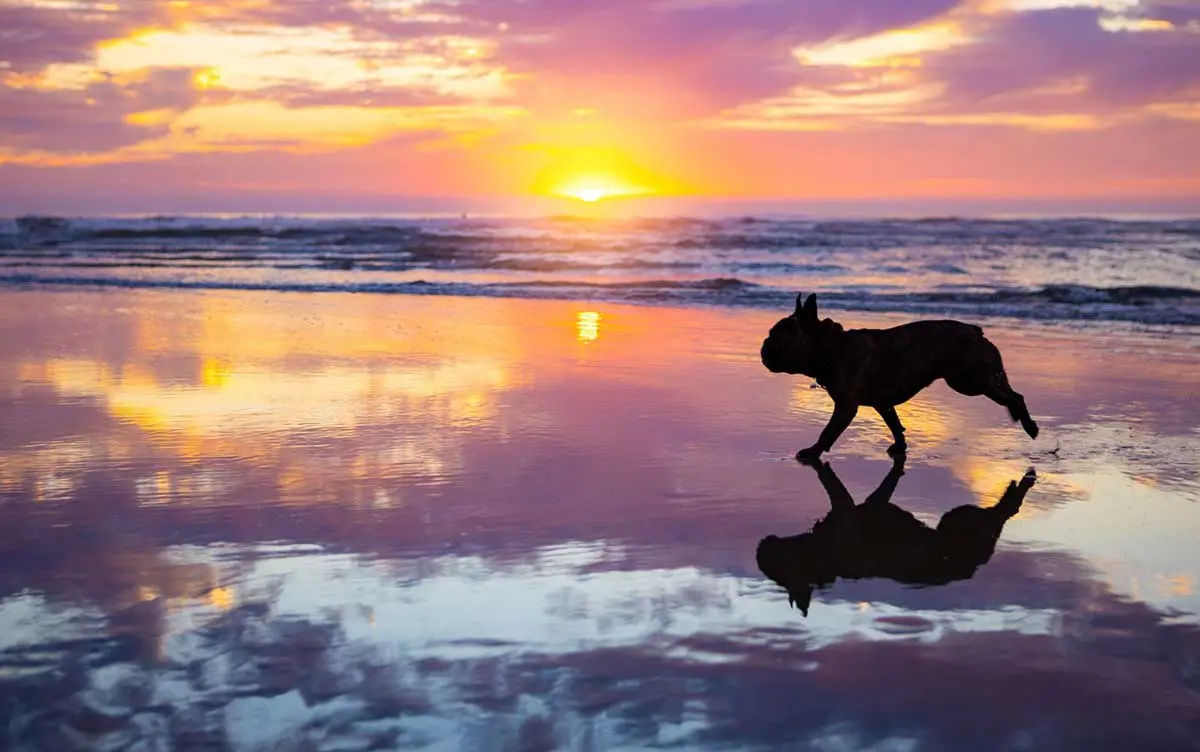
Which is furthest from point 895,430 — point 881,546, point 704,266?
point 704,266

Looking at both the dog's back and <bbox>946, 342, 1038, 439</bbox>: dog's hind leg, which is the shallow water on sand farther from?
the dog's back

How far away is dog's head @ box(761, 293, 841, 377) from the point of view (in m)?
7.09

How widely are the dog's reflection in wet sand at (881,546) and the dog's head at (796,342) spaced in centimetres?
97

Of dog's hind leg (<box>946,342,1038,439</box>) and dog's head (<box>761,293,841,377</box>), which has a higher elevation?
dog's head (<box>761,293,841,377</box>)

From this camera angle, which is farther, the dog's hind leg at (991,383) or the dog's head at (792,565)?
the dog's hind leg at (991,383)

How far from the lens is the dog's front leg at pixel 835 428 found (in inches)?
287

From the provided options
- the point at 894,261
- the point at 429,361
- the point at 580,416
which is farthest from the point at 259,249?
the point at 580,416

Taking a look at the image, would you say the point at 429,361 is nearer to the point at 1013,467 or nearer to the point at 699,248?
the point at 1013,467

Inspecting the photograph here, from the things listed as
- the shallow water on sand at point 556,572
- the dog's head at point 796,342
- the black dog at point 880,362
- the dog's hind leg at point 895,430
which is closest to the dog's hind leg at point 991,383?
the black dog at point 880,362

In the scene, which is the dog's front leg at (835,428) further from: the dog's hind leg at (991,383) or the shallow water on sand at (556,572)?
the dog's hind leg at (991,383)

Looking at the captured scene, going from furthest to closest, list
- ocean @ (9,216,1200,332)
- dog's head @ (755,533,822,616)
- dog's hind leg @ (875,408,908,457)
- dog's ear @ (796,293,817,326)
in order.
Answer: ocean @ (9,216,1200,332)
dog's hind leg @ (875,408,908,457)
dog's ear @ (796,293,817,326)
dog's head @ (755,533,822,616)

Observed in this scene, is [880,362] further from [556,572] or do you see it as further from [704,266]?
[704,266]

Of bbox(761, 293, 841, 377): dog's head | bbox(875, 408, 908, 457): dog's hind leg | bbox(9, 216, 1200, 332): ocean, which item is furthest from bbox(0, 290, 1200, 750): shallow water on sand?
bbox(9, 216, 1200, 332): ocean

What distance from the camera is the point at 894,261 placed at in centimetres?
3203
